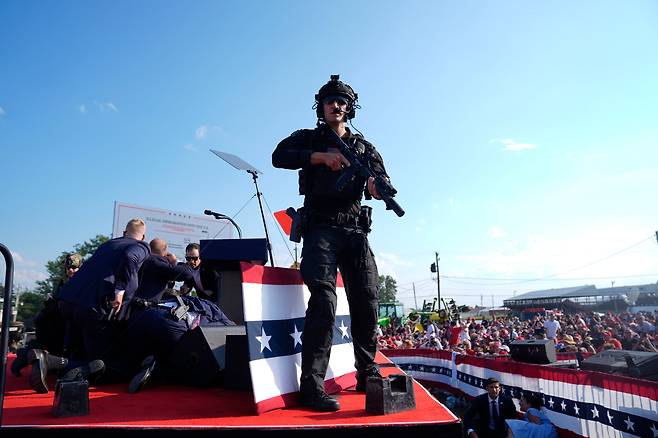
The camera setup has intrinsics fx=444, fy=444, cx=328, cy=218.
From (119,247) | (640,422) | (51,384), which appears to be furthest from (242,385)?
(640,422)

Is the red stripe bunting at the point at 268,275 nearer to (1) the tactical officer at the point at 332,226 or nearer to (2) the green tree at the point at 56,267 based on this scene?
(1) the tactical officer at the point at 332,226

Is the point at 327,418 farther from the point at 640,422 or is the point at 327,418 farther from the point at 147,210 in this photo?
the point at 147,210

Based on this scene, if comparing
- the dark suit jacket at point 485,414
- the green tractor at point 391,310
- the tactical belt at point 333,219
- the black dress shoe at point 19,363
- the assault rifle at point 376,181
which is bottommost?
the dark suit jacket at point 485,414

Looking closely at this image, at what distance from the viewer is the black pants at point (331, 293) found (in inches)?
106

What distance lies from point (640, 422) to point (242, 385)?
4248 millimetres

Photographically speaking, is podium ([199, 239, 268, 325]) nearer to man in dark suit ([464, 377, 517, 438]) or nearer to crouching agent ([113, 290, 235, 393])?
crouching agent ([113, 290, 235, 393])

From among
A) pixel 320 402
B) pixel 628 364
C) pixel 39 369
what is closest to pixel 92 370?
pixel 39 369

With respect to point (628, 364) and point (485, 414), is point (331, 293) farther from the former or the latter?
point (628, 364)

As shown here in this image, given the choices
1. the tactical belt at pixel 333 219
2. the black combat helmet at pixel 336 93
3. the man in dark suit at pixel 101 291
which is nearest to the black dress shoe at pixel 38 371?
the man in dark suit at pixel 101 291

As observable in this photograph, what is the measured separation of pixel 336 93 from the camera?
10.6 ft

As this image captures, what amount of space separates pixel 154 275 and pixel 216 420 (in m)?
2.31

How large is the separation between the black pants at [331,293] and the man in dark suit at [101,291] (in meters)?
1.64

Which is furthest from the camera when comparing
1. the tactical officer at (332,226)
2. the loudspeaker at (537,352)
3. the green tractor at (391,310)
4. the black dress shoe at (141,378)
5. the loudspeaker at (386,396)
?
the green tractor at (391,310)

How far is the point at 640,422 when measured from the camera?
184 inches
